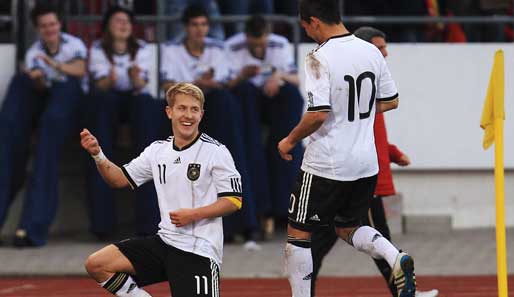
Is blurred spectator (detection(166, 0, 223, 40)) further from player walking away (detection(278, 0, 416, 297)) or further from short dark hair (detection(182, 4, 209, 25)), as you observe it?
player walking away (detection(278, 0, 416, 297))

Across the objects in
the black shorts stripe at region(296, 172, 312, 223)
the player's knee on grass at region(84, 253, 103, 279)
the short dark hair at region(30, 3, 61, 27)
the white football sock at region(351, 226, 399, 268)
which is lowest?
the white football sock at region(351, 226, 399, 268)

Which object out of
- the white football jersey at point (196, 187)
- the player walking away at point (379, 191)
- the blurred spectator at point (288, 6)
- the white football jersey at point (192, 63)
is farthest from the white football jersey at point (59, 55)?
the white football jersey at point (196, 187)

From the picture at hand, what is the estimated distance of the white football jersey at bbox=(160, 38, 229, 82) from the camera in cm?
1396

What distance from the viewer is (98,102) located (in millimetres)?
14047

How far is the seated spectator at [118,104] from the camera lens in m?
13.9

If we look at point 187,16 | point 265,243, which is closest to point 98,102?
point 187,16

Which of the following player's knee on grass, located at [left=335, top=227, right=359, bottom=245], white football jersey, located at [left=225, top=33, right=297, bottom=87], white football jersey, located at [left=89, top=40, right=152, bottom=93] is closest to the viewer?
player's knee on grass, located at [left=335, top=227, right=359, bottom=245]

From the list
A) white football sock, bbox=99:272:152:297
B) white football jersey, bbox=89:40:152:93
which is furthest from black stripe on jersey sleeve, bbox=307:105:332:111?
white football jersey, bbox=89:40:152:93

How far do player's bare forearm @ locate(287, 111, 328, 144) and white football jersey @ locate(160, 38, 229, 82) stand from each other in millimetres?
5451

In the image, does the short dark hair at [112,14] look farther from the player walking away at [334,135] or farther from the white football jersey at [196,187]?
the white football jersey at [196,187]

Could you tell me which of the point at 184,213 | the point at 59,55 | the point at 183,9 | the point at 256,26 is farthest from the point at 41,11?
the point at 184,213

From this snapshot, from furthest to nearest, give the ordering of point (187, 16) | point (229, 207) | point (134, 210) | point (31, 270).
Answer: point (134, 210)
point (187, 16)
point (31, 270)
point (229, 207)

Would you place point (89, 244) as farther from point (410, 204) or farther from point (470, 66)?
point (470, 66)

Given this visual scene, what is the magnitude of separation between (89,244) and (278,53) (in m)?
2.62
